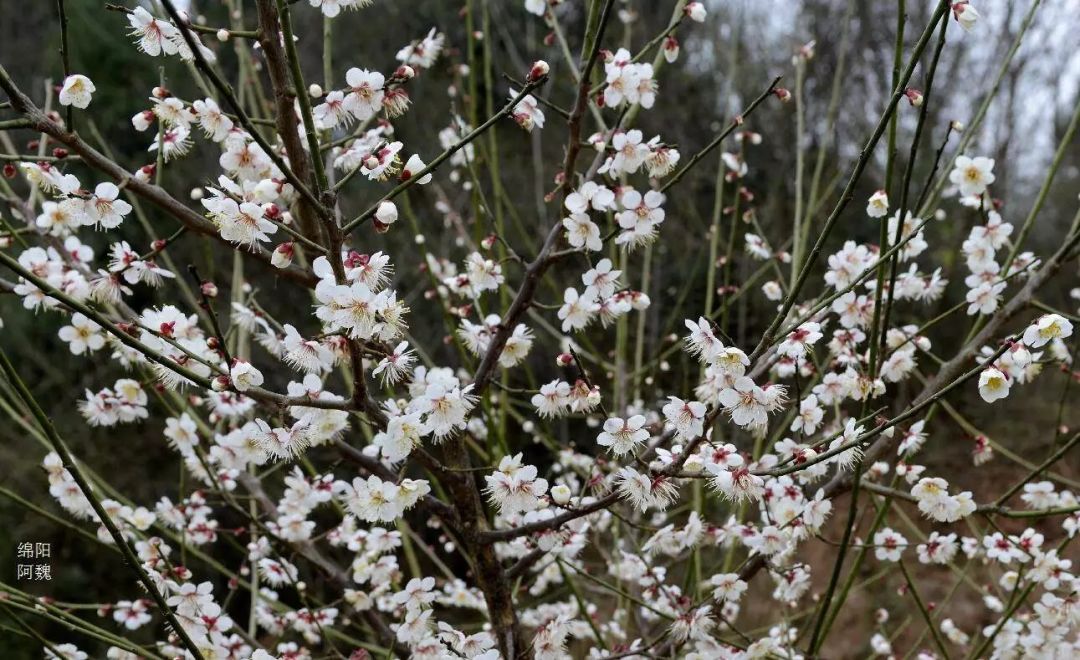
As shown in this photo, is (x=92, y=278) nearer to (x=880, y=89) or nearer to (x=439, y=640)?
(x=439, y=640)

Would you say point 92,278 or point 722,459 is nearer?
point 722,459

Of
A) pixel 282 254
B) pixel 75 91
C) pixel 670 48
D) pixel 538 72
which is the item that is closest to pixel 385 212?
pixel 282 254

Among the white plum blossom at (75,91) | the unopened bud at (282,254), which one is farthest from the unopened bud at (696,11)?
the white plum blossom at (75,91)

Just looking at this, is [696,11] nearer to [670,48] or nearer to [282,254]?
[670,48]

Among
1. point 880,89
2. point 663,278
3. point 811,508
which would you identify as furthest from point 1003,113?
point 811,508

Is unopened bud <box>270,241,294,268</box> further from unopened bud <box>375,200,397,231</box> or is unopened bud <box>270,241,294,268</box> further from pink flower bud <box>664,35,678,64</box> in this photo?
pink flower bud <box>664,35,678,64</box>

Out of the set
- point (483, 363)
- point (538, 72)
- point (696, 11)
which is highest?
point (696, 11)

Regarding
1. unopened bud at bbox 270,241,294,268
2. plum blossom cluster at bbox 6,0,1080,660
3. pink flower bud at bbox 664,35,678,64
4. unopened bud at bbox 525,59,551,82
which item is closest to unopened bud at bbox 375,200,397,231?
plum blossom cluster at bbox 6,0,1080,660

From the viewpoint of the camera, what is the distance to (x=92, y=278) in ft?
5.63

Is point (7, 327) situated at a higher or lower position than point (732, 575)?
higher

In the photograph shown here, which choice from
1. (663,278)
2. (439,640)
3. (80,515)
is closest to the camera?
(439,640)

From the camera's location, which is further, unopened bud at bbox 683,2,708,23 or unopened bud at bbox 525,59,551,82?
unopened bud at bbox 683,2,708,23

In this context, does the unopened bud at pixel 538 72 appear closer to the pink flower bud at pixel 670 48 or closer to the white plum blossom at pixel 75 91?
the pink flower bud at pixel 670 48

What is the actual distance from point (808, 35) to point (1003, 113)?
1.62m
